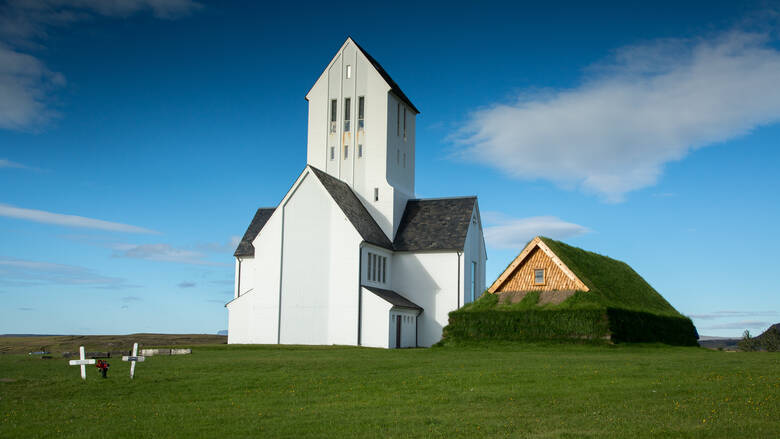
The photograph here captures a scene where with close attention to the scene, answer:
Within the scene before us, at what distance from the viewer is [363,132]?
5412 cm

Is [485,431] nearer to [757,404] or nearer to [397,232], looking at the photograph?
[757,404]

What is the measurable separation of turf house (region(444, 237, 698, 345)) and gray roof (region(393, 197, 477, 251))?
1049cm

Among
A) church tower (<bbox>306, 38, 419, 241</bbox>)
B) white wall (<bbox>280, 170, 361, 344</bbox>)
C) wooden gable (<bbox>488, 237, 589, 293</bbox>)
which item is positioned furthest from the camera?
church tower (<bbox>306, 38, 419, 241</bbox>)

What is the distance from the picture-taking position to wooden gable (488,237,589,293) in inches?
1519

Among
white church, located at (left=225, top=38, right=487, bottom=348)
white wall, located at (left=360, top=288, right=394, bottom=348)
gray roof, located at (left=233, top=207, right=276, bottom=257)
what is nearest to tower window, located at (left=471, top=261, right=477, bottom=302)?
white church, located at (left=225, top=38, right=487, bottom=348)

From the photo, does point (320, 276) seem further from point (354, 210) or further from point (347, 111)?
point (347, 111)

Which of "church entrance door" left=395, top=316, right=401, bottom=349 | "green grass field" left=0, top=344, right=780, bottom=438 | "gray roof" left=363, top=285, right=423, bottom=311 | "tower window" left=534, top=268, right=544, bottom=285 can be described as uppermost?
"tower window" left=534, top=268, right=544, bottom=285

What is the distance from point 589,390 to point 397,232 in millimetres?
36030

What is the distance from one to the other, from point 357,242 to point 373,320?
17.6ft

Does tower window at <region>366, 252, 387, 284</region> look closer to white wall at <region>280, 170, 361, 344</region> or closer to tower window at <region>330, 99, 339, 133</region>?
white wall at <region>280, 170, 361, 344</region>

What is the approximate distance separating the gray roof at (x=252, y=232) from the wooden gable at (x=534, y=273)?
24.1 meters

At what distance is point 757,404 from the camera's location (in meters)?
15.6

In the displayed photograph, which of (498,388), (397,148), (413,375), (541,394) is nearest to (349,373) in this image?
(413,375)

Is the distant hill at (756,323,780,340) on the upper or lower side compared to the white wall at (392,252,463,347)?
lower
